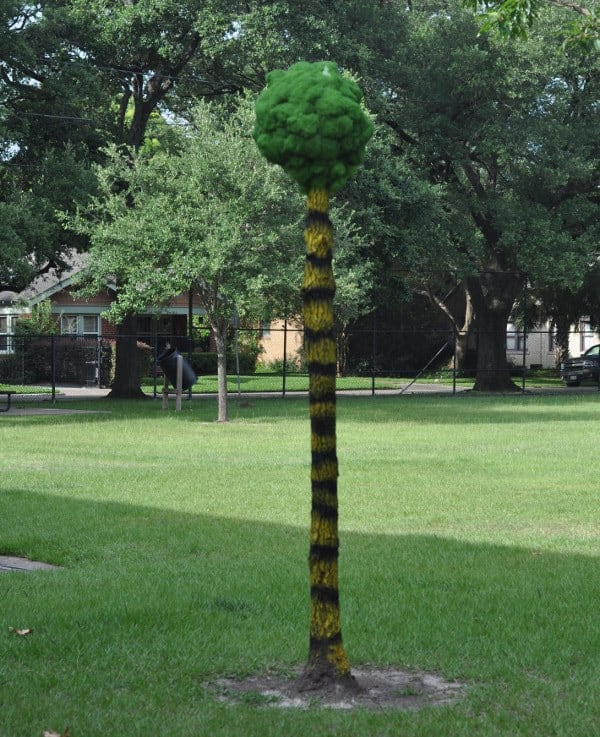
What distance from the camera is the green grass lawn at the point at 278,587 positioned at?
523 centimetres

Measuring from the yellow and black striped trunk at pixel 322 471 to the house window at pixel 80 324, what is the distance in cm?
4412

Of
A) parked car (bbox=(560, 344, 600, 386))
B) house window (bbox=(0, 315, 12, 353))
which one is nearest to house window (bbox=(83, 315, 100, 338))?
house window (bbox=(0, 315, 12, 353))

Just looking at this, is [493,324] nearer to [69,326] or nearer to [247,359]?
[247,359]

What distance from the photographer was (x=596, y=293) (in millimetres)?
48594

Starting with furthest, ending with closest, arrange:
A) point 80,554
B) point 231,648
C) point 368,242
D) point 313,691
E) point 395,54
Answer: point 395,54 → point 368,242 → point 80,554 → point 231,648 → point 313,691

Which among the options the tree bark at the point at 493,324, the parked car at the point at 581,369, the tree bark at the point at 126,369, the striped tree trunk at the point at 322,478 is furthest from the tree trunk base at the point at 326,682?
the parked car at the point at 581,369

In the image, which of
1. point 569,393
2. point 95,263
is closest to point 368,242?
point 95,263

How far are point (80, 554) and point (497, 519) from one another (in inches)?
166

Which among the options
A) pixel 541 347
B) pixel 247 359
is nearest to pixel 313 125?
pixel 247 359

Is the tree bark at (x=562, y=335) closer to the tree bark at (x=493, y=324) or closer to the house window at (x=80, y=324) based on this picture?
the tree bark at (x=493, y=324)

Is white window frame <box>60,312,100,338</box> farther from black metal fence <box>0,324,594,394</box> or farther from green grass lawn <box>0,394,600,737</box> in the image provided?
green grass lawn <box>0,394,600,737</box>

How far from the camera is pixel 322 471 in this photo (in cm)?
549

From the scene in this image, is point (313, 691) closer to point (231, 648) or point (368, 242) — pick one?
point (231, 648)

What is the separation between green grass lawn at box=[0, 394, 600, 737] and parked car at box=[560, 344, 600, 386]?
1145 inches
